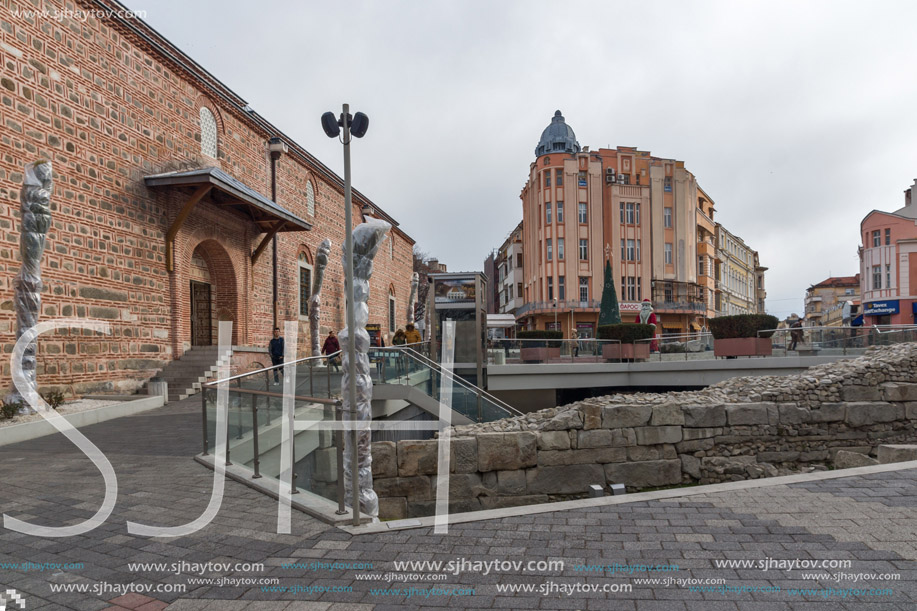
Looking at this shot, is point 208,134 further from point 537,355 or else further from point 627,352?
point 627,352

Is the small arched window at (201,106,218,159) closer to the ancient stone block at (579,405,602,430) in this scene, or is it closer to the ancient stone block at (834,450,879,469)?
the ancient stone block at (579,405,602,430)

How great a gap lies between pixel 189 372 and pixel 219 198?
17.2 feet

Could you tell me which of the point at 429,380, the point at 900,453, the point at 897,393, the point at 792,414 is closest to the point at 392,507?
the point at 429,380

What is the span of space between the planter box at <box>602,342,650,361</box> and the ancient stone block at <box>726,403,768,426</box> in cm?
981

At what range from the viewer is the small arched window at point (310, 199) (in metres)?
25.7

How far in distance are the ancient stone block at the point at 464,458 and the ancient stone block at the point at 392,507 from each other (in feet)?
2.82

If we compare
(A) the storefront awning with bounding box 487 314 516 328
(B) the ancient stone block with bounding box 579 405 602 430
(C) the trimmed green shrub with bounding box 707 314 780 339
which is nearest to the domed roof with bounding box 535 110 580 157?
(A) the storefront awning with bounding box 487 314 516 328

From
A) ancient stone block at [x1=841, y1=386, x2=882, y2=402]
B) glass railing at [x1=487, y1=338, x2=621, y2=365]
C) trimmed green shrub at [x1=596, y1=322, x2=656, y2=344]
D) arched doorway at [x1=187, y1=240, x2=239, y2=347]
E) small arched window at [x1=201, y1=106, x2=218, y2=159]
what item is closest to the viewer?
ancient stone block at [x1=841, y1=386, x2=882, y2=402]

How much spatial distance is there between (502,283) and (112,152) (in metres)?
53.2

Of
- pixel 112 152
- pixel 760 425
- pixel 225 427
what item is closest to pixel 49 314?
pixel 112 152

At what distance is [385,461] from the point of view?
8438 millimetres

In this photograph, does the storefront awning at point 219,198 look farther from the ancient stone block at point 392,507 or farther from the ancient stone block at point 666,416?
the ancient stone block at point 666,416

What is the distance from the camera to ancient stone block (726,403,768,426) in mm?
10250

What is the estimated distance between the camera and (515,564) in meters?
4.20
